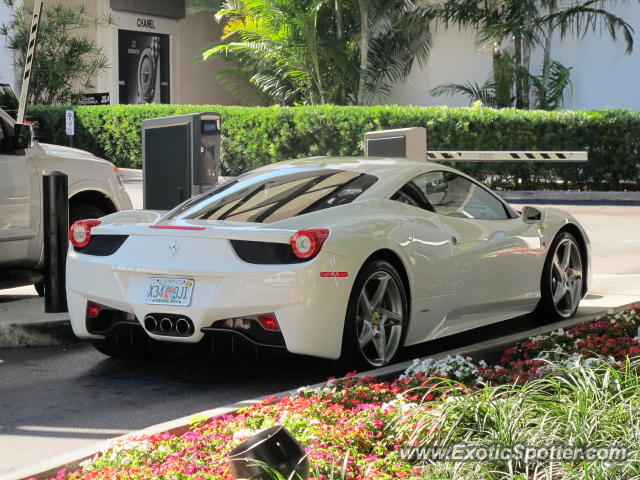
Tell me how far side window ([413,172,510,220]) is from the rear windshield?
538 mm

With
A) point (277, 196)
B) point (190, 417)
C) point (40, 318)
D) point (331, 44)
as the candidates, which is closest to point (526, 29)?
point (331, 44)

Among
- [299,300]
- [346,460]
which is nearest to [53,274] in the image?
[299,300]

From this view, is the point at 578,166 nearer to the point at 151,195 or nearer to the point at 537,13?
the point at 537,13

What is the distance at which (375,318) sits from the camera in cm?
702

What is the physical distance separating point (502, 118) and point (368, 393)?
1884 cm

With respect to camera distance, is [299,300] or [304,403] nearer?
[304,403]

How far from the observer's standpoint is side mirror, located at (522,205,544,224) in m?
8.62

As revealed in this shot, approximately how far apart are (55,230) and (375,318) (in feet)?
10.4

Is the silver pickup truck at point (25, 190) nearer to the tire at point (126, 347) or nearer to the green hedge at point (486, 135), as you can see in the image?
the tire at point (126, 347)

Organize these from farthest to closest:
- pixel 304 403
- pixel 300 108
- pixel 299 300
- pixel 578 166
A: 1. pixel 300 108
2. pixel 578 166
3. pixel 299 300
4. pixel 304 403

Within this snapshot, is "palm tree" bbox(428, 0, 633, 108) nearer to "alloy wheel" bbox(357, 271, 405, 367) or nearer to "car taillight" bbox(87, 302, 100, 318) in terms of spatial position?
"alloy wheel" bbox(357, 271, 405, 367)

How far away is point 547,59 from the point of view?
2648cm

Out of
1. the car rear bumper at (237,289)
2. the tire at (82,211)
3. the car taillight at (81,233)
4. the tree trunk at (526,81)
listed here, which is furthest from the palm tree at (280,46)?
the car rear bumper at (237,289)

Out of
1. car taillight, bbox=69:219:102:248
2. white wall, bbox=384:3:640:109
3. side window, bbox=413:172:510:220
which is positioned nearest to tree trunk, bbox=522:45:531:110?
white wall, bbox=384:3:640:109
